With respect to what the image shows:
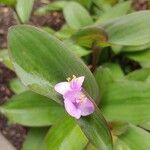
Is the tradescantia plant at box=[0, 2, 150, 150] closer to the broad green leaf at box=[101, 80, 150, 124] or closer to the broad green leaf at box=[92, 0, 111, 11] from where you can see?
the broad green leaf at box=[101, 80, 150, 124]

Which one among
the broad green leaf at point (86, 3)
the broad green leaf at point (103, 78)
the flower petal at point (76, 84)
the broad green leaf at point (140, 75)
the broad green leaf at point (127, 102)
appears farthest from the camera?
the broad green leaf at point (86, 3)

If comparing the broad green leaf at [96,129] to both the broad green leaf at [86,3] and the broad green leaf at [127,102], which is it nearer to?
the broad green leaf at [127,102]

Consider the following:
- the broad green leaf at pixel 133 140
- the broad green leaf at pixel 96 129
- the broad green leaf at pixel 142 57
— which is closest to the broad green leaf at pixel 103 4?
A: the broad green leaf at pixel 142 57

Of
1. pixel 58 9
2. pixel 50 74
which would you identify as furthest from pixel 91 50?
pixel 50 74

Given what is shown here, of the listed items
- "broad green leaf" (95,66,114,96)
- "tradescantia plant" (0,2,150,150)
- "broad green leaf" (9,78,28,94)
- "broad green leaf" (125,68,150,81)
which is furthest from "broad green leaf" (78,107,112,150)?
"broad green leaf" (9,78,28,94)

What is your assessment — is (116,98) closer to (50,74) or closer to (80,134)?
(80,134)

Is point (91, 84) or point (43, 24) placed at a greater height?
point (91, 84)

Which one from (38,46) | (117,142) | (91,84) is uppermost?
(38,46)
